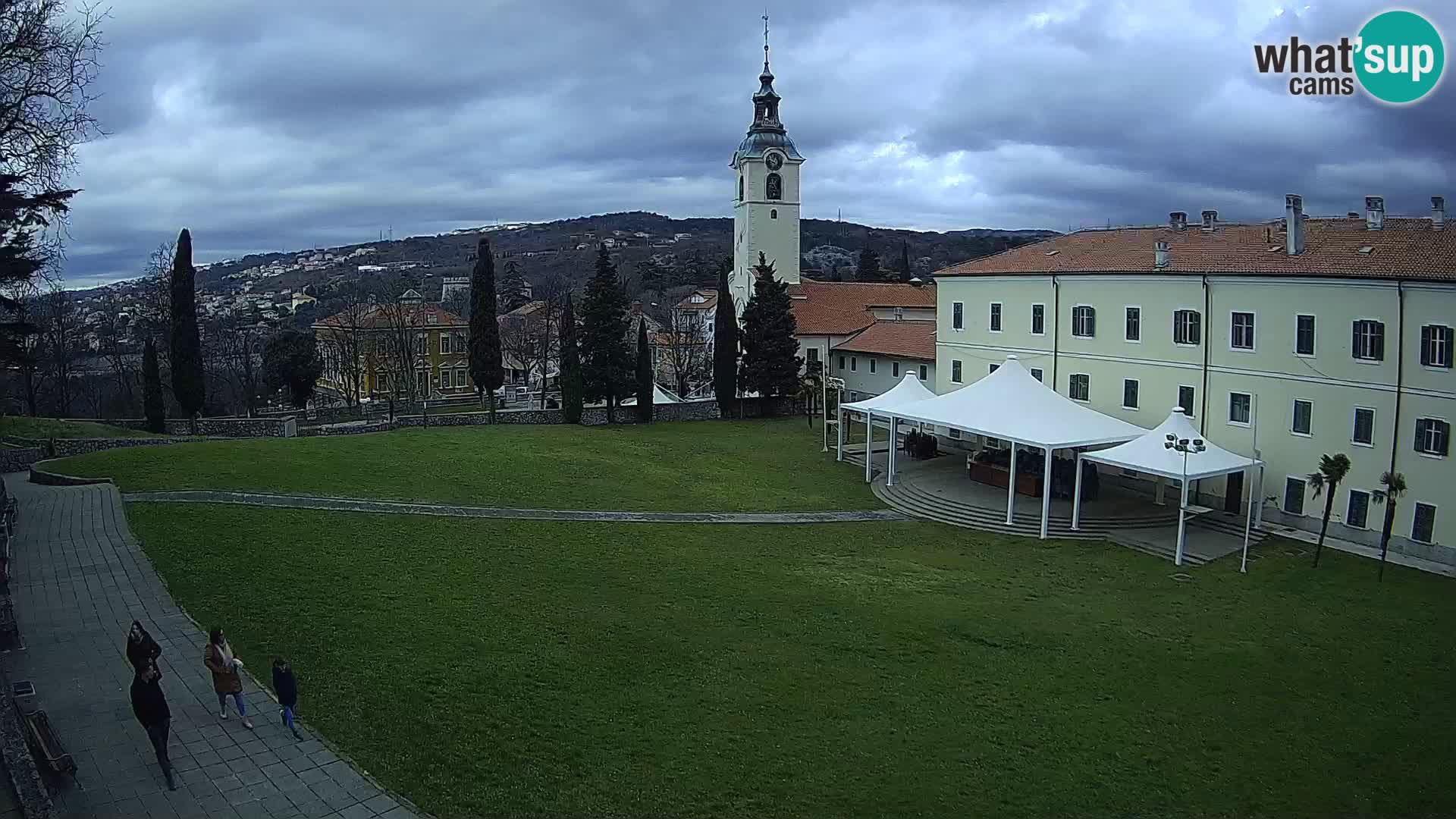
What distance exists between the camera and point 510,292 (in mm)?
73000

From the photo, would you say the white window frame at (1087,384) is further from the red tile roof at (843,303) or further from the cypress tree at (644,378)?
the red tile roof at (843,303)

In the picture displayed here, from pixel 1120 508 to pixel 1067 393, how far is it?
5060mm

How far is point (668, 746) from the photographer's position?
1086cm

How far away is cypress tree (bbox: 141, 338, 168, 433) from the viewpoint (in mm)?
32562

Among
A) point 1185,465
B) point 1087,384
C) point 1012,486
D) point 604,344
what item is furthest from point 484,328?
point 1185,465

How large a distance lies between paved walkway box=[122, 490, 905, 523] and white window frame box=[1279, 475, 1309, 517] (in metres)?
8.92

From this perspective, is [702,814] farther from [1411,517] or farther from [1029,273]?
[1029,273]

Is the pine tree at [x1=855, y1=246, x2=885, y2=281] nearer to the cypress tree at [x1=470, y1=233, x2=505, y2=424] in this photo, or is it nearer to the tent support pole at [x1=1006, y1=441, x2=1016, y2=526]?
the cypress tree at [x1=470, y1=233, x2=505, y2=424]

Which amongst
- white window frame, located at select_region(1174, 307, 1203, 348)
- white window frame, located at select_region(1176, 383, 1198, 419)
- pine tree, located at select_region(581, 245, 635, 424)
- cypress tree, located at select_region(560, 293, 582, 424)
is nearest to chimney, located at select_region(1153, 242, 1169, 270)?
white window frame, located at select_region(1174, 307, 1203, 348)

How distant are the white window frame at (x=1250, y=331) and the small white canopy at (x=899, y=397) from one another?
8.22 metres

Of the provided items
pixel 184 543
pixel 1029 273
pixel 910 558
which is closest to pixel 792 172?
pixel 1029 273

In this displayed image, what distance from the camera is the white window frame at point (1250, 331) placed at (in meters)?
22.6

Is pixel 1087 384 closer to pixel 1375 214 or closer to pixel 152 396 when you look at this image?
pixel 1375 214

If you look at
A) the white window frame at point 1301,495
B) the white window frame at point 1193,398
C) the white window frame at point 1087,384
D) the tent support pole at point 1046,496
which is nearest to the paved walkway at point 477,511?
the tent support pole at point 1046,496
